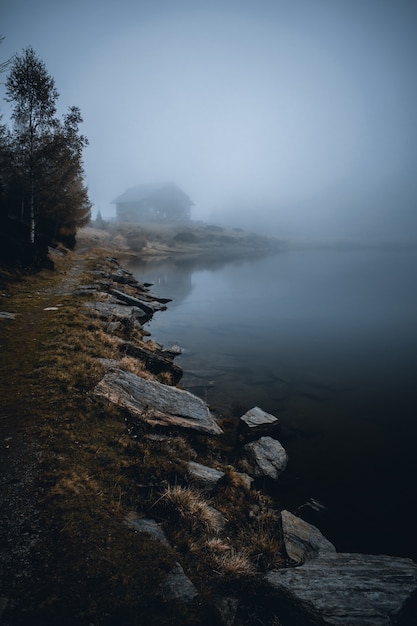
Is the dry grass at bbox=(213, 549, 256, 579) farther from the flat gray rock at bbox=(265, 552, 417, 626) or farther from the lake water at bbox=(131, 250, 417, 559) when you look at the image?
the lake water at bbox=(131, 250, 417, 559)

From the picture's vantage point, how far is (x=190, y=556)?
4.19 meters

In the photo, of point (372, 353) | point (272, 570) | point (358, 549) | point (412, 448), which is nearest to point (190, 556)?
point (272, 570)

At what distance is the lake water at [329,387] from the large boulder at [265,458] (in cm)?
37

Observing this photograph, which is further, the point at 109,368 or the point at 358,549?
the point at 109,368

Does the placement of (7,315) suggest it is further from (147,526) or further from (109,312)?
(147,526)

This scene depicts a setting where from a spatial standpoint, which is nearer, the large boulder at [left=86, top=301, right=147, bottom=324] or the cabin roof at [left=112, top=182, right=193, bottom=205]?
the large boulder at [left=86, top=301, right=147, bottom=324]

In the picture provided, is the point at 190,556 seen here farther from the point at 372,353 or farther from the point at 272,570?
the point at 372,353

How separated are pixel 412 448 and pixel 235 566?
9128 mm

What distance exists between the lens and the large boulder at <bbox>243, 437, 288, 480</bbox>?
26.2ft

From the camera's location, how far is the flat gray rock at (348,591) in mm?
3732

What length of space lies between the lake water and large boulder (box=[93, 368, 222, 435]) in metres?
2.98

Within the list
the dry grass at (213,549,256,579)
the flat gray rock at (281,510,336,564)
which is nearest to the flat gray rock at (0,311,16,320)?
the dry grass at (213,549,256,579)

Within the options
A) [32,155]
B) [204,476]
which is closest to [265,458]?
[204,476]

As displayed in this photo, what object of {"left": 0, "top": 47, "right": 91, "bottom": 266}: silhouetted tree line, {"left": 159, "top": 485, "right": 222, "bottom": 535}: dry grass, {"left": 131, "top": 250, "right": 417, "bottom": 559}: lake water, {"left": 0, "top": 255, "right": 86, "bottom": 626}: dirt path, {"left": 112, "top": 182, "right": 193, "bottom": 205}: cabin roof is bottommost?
{"left": 131, "top": 250, "right": 417, "bottom": 559}: lake water
